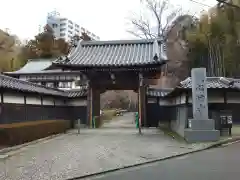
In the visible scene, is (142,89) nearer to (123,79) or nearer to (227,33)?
(123,79)

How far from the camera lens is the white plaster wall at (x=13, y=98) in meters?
14.5

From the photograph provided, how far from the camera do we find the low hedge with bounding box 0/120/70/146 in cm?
1225

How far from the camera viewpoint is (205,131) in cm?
1371

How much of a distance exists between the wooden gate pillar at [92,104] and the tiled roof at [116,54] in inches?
86.7

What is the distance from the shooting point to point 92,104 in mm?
21812

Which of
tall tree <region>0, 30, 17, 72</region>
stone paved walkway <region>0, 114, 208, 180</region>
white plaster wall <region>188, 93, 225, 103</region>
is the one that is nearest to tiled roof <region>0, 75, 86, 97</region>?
stone paved walkway <region>0, 114, 208, 180</region>

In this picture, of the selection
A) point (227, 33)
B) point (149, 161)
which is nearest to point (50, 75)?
point (227, 33)

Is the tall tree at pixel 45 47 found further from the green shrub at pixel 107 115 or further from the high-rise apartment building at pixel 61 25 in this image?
the high-rise apartment building at pixel 61 25

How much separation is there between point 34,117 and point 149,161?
10.1 meters

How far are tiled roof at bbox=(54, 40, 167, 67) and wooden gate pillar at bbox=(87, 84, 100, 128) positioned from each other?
7.23 ft

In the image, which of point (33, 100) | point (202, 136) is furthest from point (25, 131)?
point (202, 136)

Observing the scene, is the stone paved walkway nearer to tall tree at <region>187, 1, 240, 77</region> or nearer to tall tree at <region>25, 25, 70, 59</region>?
tall tree at <region>187, 1, 240, 77</region>

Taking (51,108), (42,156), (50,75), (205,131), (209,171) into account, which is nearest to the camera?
(209,171)

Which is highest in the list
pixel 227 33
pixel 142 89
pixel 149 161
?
pixel 227 33
